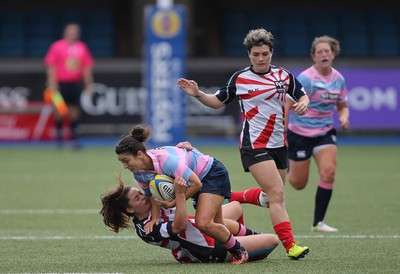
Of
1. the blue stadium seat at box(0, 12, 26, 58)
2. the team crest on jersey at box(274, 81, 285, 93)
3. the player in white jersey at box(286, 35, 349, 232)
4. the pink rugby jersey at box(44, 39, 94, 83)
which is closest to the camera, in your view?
the team crest on jersey at box(274, 81, 285, 93)

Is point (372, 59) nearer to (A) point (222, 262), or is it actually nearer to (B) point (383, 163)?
(B) point (383, 163)

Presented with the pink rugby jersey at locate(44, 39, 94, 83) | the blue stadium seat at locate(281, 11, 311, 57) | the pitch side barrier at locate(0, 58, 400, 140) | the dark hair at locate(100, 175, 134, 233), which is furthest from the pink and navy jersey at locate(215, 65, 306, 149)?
the blue stadium seat at locate(281, 11, 311, 57)

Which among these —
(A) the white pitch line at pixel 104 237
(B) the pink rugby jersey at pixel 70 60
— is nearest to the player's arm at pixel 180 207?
(A) the white pitch line at pixel 104 237

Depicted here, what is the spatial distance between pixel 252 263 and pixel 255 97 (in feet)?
4.40

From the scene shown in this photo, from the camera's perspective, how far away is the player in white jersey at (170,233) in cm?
724

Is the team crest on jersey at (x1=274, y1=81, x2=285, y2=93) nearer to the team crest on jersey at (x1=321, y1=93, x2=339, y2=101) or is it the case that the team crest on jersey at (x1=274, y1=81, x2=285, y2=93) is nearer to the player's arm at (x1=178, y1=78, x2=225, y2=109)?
the player's arm at (x1=178, y1=78, x2=225, y2=109)

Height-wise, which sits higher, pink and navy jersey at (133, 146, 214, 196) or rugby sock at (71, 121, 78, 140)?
pink and navy jersey at (133, 146, 214, 196)

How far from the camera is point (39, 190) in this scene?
13422mm

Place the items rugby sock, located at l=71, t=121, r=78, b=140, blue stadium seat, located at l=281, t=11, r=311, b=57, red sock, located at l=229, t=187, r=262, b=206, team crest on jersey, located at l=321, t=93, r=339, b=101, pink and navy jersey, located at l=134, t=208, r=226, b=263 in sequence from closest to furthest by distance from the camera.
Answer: pink and navy jersey, located at l=134, t=208, r=226, b=263, red sock, located at l=229, t=187, r=262, b=206, team crest on jersey, located at l=321, t=93, r=339, b=101, rugby sock, located at l=71, t=121, r=78, b=140, blue stadium seat, located at l=281, t=11, r=311, b=57

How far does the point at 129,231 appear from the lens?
966 cm

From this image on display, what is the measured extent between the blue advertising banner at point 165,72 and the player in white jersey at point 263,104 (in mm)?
11051

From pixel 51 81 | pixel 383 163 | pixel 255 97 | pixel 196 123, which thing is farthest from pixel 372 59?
pixel 255 97

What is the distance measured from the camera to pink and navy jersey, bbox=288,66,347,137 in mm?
9773

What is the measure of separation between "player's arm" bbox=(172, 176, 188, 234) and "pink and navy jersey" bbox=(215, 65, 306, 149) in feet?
3.40
